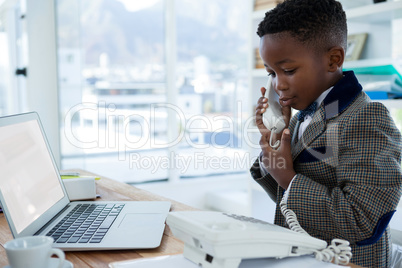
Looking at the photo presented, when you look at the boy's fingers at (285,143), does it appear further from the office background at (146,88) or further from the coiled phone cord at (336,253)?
the office background at (146,88)

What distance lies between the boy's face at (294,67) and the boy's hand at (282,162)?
0.12 metres

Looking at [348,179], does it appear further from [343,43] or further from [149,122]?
[149,122]

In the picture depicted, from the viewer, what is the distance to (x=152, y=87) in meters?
3.61

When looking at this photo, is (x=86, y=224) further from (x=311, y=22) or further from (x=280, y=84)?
(x=311, y=22)

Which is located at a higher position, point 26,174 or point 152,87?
point 152,87

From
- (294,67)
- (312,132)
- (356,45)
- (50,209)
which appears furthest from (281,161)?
(356,45)

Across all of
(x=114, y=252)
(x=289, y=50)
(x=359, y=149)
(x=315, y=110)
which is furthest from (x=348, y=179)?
(x=114, y=252)

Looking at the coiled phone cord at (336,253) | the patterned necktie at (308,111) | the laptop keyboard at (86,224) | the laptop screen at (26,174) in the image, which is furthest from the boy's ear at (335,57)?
the laptop screen at (26,174)

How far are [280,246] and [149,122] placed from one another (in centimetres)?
300

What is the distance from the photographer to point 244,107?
13.3ft

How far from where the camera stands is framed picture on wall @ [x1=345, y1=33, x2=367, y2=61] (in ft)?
7.14

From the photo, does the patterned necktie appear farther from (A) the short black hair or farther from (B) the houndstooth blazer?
(A) the short black hair

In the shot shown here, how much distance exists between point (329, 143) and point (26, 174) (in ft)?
2.48

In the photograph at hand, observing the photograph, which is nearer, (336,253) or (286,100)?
(336,253)
